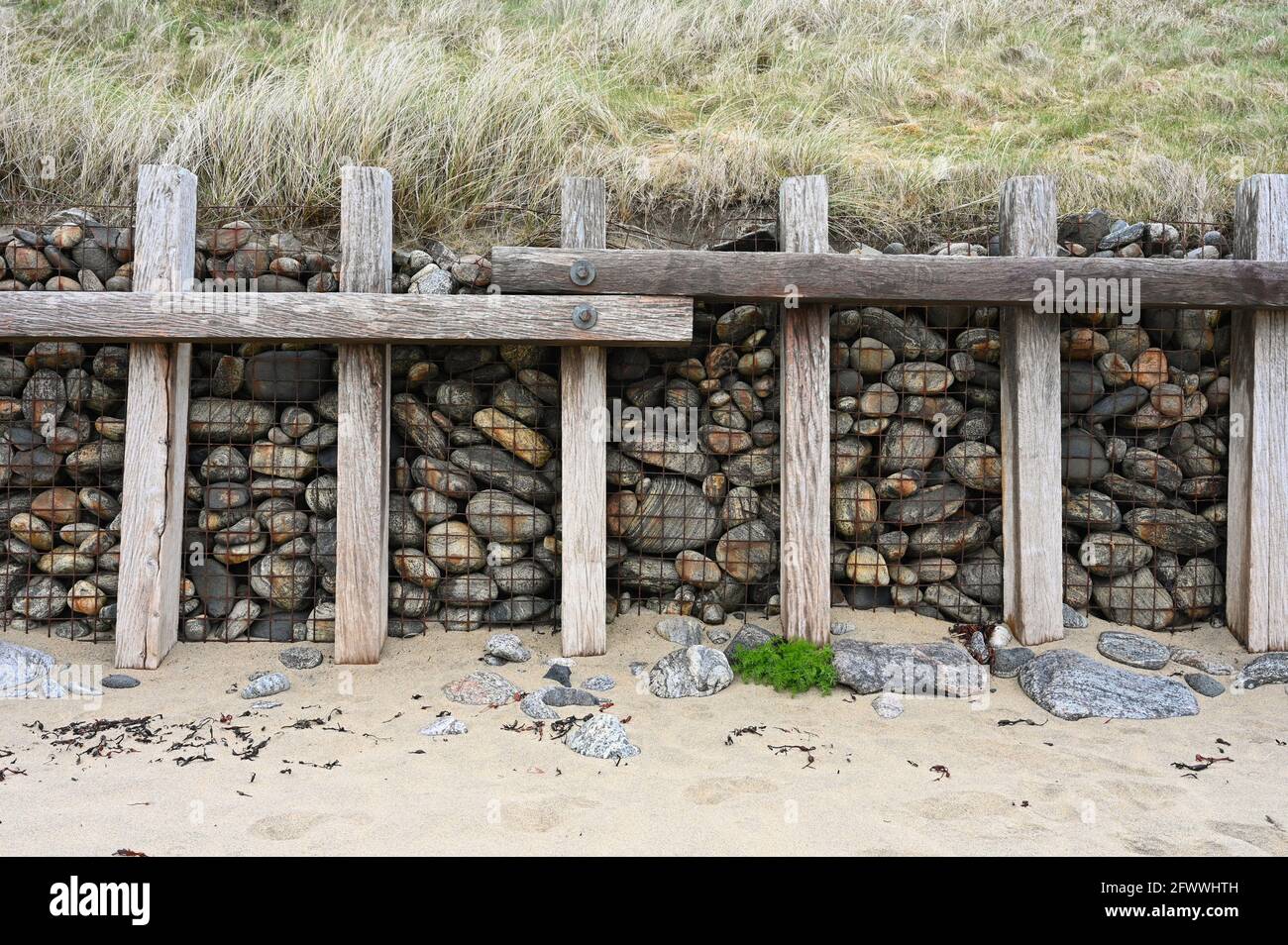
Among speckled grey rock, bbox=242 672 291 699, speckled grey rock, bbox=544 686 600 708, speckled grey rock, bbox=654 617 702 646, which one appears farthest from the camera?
A: speckled grey rock, bbox=654 617 702 646

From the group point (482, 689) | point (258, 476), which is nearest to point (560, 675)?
point (482, 689)

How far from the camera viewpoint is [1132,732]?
369 centimetres

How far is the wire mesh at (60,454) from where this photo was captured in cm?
454

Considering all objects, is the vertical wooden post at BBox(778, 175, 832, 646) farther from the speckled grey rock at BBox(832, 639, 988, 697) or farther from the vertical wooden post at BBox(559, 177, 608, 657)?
the vertical wooden post at BBox(559, 177, 608, 657)

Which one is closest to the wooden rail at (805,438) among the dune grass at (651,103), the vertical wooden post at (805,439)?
the vertical wooden post at (805,439)

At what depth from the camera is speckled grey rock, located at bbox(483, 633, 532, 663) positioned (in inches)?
170

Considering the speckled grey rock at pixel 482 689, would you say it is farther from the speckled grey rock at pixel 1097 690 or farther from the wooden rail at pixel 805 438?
the speckled grey rock at pixel 1097 690

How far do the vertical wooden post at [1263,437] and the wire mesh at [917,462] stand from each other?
1.23 m

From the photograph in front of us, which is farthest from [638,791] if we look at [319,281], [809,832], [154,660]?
[319,281]

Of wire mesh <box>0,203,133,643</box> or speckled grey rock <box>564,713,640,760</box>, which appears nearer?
speckled grey rock <box>564,713,640,760</box>

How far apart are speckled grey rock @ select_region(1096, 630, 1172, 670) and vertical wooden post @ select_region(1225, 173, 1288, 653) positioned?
0.55m

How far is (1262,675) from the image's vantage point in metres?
4.19

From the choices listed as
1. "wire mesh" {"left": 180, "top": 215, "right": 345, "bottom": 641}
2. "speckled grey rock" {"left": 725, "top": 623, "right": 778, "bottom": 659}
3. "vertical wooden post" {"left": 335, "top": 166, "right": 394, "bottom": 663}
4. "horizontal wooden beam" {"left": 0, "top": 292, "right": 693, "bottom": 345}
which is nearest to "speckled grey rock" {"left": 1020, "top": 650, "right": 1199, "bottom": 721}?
"speckled grey rock" {"left": 725, "top": 623, "right": 778, "bottom": 659}

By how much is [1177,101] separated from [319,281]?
6.94 metres
